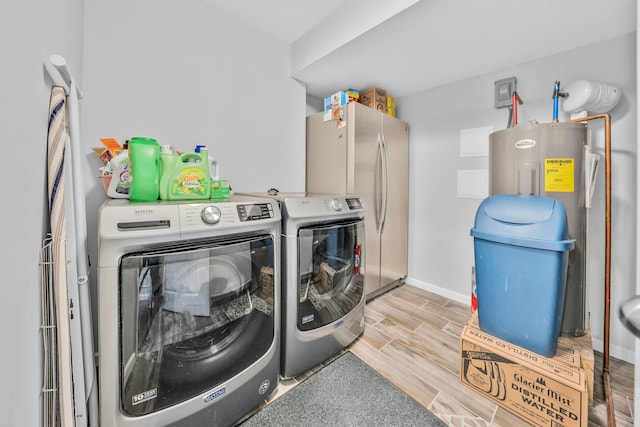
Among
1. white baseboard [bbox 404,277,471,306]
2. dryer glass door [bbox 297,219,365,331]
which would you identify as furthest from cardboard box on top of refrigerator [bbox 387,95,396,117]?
white baseboard [bbox 404,277,471,306]

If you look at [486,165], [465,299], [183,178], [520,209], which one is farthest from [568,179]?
[183,178]

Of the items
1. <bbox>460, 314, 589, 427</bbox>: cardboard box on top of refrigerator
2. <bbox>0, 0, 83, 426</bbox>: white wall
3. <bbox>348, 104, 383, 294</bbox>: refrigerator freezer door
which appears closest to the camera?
<bbox>0, 0, 83, 426</bbox>: white wall

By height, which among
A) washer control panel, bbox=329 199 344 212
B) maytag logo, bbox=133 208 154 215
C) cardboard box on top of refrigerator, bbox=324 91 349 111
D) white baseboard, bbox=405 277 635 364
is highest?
cardboard box on top of refrigerator, bbox=324 91 349 111

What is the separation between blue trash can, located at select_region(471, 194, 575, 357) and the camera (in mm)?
1235

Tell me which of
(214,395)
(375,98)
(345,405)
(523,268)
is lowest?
(345,405)

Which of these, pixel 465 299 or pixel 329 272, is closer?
pixel 329 272

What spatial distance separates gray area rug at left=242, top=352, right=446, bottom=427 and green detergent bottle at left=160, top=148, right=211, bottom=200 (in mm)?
1165

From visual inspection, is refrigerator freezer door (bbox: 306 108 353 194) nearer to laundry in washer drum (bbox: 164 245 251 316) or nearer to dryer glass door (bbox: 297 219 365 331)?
dryer glass door (bbox: 297 219 365 331)

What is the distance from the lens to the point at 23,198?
65 cm

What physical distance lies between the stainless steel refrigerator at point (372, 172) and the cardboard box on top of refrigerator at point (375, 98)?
16 centimetres

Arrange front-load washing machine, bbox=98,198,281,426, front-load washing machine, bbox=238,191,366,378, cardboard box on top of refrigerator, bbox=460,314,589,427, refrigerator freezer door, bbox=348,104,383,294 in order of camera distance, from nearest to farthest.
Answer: front-load washing machine, bbox=98,198,281,426 < cardboard box on top of refrigerator, bbox=460,314,589,427 < front-load washing machine, bbox=238,191,366,378 < refrigerator freezer door, bbox=348,104,383,294

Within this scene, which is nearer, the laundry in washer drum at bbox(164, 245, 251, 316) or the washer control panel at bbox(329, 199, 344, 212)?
the laundry in washer drum at bbox(164, 245, 251, 316)

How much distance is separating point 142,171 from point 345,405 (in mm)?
1564

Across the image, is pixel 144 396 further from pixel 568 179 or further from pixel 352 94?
pixel 352 94
